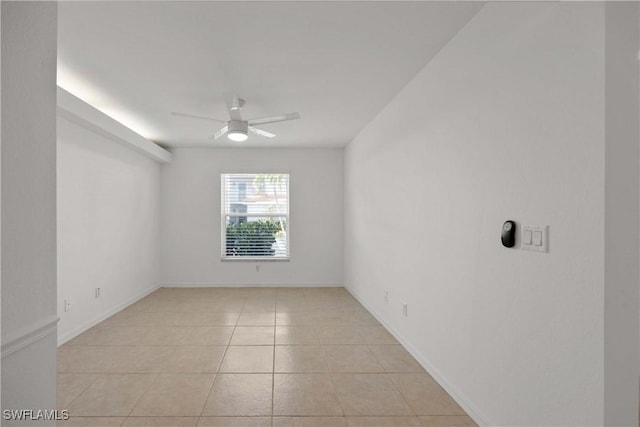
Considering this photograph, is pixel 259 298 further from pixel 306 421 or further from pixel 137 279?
pixel 306 421

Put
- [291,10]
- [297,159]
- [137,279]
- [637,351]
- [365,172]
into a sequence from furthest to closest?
1. [297,159]
2. [137,279]
3. [365,172]
4. [291,10]
5. [637,351]

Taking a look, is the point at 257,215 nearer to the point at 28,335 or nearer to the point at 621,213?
the point at 28,335

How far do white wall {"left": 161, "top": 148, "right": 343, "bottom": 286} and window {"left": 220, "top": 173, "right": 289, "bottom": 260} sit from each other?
0.15 meters

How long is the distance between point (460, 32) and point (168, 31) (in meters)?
1.92

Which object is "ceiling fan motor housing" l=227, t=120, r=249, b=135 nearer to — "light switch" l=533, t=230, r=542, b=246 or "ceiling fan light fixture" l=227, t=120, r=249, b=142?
"ceiling fan light fixture" l=227, t=120, r=249, b=142

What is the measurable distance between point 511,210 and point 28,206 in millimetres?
2086

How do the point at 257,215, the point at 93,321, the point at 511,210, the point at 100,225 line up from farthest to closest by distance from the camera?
the point at 257,215
the point at 100,225
the point at 93,321
the point at 511,210

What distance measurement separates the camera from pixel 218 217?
600 cm

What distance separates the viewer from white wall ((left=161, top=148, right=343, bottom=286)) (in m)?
5.98

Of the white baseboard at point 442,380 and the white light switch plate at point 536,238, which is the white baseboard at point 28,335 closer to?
the white light switch plate at point 536,238

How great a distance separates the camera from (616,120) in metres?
1.25

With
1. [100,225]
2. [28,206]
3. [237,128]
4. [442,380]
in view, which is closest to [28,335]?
[28,206]

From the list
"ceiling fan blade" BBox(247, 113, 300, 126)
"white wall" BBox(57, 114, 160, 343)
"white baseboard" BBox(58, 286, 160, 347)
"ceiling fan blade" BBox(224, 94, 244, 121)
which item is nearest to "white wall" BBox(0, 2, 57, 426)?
"ceiling fan blade" BBox(224, 94, 244, 121)

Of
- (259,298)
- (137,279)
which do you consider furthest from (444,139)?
(137,279)
